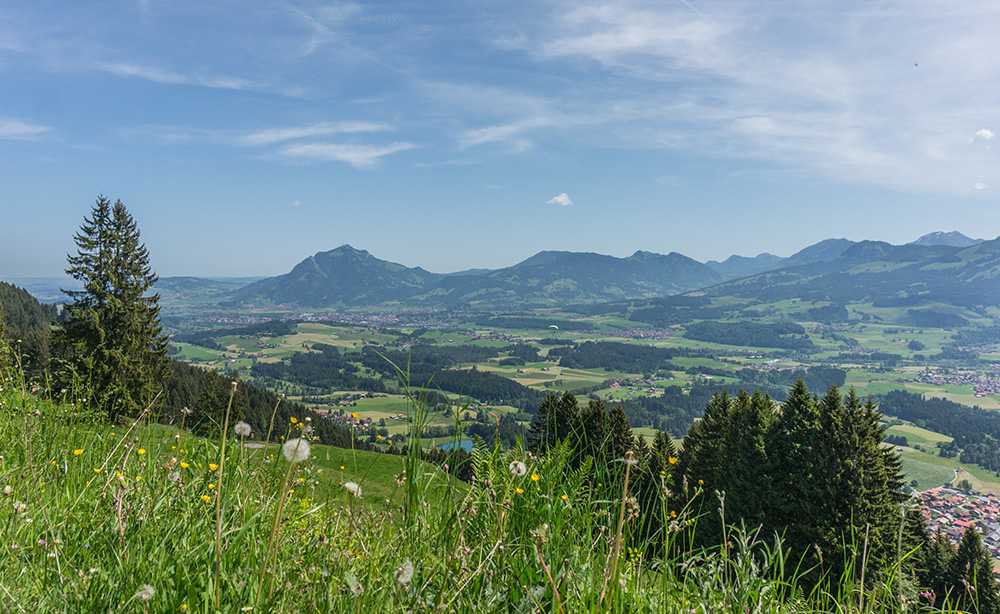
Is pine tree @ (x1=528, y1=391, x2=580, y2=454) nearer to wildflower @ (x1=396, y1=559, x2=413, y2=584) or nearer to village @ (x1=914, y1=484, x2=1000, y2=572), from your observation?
wildflower @ (x1=396, y1=559, x2=413, y2=584)

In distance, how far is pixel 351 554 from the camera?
8.45 feet

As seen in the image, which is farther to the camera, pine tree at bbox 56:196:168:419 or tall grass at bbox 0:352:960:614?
pine tree at bbox 56:196:168:419

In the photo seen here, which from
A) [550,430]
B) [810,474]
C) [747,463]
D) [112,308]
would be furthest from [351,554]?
[112,308]

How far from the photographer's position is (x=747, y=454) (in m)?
23.0

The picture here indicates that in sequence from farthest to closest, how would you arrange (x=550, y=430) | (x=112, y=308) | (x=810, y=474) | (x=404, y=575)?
(x=112, y=308) < (x=810, y=474) < (x=550, y=430) < (x=404, y=575)

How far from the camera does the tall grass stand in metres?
1.80

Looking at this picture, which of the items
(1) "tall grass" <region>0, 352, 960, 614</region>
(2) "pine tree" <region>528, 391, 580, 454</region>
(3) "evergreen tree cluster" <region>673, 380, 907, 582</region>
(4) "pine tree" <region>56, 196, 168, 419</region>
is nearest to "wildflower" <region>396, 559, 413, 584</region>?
(1) "tall grass" <region>0, 352, 960, 614</region>

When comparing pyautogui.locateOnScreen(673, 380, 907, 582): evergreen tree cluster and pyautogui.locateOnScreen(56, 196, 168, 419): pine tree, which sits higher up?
pyautogui.locateOnScreen(56, 196, 168, 419): pine tree

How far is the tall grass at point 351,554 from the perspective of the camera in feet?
5.89

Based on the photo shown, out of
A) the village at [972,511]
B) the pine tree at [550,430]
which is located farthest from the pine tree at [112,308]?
the village at [972,511]

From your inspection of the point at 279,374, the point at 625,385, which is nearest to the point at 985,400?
the point at 625,385

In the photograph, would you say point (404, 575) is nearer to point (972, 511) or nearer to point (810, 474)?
point (810, 474)

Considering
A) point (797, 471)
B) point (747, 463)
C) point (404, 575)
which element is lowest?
point (747, 463)

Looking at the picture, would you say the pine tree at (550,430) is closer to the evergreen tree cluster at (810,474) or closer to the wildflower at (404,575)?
the wildflower at (404,575)
